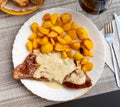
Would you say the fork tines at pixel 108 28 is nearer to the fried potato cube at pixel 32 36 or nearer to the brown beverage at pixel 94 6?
the brown beverage at pixel 94 6

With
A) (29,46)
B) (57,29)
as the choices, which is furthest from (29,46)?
(57,29)

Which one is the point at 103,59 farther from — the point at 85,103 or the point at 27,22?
the point at 27,22

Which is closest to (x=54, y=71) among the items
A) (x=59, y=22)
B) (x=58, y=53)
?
(x=58, y=53)

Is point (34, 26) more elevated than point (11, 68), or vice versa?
point (34, 26)

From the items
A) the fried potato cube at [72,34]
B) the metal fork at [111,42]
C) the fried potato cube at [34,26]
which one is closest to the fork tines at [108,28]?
the metal fork at [111,42]

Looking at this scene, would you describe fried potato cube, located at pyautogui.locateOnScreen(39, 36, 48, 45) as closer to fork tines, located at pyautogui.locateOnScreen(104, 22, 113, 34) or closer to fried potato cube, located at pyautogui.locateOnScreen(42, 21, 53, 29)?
fried potato cube, located at pyautogui.locateOnScreen(42, 21, 53, 29)

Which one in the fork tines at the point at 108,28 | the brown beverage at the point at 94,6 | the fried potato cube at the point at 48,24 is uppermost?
the brown beverage at the point at 94,6

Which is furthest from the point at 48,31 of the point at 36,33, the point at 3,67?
the point at 3,67

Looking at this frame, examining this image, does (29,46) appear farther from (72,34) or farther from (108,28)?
(108,28)
